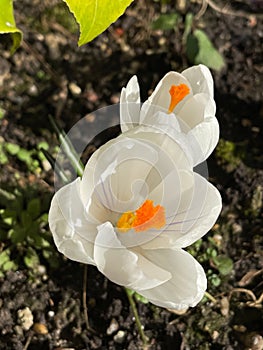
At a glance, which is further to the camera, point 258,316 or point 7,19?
point 258,316

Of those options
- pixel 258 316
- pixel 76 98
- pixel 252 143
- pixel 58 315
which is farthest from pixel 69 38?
pixel 258 316

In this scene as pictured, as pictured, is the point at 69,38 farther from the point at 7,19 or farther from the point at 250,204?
the point at 7,19

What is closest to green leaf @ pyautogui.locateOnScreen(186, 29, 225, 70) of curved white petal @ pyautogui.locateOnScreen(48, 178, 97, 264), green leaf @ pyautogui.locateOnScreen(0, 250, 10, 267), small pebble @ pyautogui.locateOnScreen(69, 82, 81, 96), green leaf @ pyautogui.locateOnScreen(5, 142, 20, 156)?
small pebble @ pyautogui.locateOnScreen(69, 82, 81, 96)

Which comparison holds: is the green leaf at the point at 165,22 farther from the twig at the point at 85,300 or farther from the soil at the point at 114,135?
the twig at the point at 85,300

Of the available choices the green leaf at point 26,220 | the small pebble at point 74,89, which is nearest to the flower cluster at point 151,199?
the green leaf at point 26,220

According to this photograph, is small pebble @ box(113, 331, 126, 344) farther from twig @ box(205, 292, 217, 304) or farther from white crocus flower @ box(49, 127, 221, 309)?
white crocus flower @ box(49, 127, 221, 309)

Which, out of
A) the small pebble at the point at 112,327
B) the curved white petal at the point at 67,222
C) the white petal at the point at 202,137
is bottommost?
the small pebble at the point at 112,327
